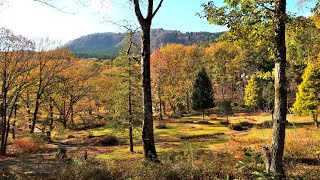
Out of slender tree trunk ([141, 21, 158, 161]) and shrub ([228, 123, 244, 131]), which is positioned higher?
slender tree trunk ([141, 21, 158, 161])

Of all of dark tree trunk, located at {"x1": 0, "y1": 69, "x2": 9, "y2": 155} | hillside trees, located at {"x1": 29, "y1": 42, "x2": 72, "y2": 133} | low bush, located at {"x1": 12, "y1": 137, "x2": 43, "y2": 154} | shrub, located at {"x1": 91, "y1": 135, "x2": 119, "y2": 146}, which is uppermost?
hillside trees, located at {"x1": 29, "y1": 42, "x2": 72, "y2": 133}

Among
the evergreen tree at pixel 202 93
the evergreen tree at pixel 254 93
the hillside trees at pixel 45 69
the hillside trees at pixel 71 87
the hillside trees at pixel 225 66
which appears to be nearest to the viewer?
the hillside trees at pixel 45 69

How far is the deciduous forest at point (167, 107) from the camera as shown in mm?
6395

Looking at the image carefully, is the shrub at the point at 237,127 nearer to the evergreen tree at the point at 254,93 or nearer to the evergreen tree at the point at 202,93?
the evergreen tree at the point at 202,93

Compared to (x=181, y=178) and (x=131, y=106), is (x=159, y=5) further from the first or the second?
(x=131, y=106)

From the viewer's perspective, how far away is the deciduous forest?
6.39 metres

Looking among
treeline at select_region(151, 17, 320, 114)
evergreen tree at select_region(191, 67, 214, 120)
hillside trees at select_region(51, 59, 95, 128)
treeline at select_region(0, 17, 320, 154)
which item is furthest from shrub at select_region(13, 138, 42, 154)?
evergreen tree at select_region(191, 67, 214, 120)

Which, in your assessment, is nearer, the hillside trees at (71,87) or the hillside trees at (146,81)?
the hillside trees at (146,81)

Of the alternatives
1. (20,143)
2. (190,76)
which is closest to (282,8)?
(20,143)

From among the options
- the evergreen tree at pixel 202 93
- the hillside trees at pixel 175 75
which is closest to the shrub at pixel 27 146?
the hillside trees at pixel 175 75

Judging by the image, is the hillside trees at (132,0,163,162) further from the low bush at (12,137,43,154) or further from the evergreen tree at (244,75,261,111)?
the evergreen tree at (244,75,261,111)

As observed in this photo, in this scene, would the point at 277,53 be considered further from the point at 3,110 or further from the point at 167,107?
the point at 167,107

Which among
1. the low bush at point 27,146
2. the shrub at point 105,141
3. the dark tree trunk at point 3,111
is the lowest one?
the shrub at point 105,141

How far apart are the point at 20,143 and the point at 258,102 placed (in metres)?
41.9
